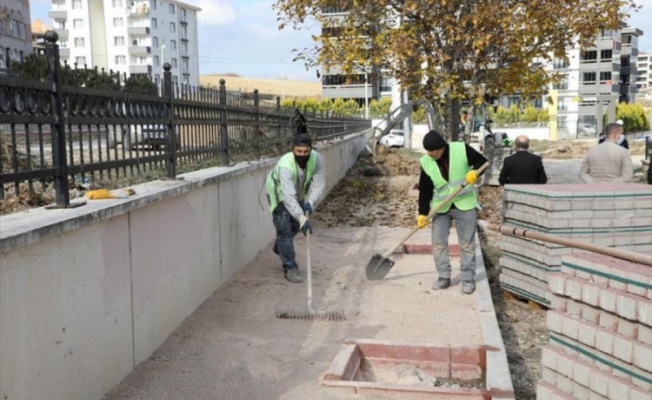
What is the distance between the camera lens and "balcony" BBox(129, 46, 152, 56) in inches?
3418

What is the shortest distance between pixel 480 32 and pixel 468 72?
144cm

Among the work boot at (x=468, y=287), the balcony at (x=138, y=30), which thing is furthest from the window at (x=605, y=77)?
the work boot at (x=468, y=287)

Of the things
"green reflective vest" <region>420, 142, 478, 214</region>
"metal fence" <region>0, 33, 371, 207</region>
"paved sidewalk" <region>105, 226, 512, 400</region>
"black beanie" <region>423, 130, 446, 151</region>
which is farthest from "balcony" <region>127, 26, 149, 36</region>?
"black beanie" <region>423, 130, 446, 151</region>

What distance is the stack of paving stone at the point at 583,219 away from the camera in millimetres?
6289

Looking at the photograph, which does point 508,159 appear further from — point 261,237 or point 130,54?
point 130,54

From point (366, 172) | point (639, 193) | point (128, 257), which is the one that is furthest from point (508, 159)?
point (366, 172)

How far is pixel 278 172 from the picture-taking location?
726cm

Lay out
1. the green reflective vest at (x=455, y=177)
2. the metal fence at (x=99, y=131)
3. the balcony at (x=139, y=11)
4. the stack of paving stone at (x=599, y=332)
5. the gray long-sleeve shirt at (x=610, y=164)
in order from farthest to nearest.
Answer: the balcony at (x=139, y=11) < the gray long-sleeve shirt at (x=610, y=164) < the green reflective vest at (x=455, y=177) < the metal fence at (x=99, y=131) < the stack of paving stone at (x=599, y=332)

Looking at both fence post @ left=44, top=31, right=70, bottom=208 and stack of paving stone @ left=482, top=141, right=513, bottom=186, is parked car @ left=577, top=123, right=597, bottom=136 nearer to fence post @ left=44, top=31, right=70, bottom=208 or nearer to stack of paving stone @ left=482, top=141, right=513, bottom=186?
stack of paving stone @ left=482, top=141, right=513, bottom=186

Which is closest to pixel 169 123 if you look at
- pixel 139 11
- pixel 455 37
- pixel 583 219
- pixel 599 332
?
pixel 583 219

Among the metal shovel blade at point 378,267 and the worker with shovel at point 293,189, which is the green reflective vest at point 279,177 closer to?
the worker with shovel at point 293,189

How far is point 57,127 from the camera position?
4.13m

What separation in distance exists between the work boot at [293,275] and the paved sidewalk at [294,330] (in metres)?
0.09

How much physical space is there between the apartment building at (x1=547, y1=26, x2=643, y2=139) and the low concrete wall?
5825 centimetres
